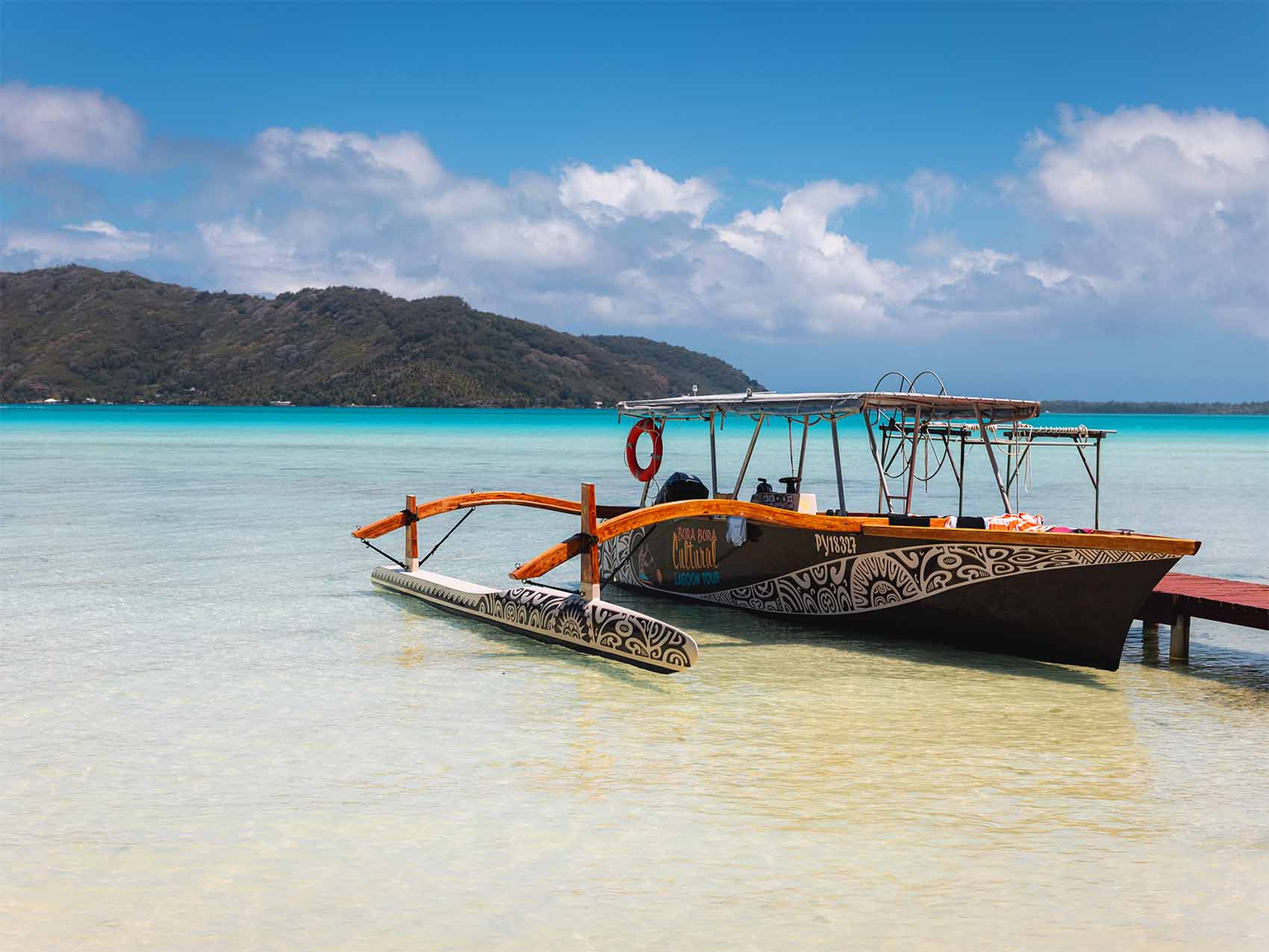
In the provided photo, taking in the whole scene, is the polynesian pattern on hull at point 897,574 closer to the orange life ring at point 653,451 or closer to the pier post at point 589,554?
the pier post at point 589,554

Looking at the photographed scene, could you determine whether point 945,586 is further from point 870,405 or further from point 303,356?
point 303,356

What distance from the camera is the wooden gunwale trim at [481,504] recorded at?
14.6 m

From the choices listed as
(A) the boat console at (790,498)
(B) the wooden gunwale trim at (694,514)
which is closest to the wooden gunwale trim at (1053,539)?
(B) the wooden gunwale trim at (694,514)

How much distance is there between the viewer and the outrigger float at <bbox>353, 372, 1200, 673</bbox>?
10008 mm

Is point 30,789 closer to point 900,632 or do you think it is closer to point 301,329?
point 900,632

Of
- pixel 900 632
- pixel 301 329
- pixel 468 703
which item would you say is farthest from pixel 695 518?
pixel 301 329

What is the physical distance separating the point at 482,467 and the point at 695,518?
33409 millimetres

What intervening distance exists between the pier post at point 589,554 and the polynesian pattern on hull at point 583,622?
0.48ft

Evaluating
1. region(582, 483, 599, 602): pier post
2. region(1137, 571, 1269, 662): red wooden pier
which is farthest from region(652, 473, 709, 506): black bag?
region(1137, 571, 1269, 662): red wooden pier

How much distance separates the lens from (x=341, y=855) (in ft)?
19.7

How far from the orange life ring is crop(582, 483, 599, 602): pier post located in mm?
3530

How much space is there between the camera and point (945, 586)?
10734 mm

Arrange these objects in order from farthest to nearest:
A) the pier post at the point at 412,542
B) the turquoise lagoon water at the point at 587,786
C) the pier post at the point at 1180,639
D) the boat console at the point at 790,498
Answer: the pier post at the point at 412,542
the boat console at the point at 790,498
the pier post at the point at 1180,639
the turquoise lagoon water at the point at 587,786

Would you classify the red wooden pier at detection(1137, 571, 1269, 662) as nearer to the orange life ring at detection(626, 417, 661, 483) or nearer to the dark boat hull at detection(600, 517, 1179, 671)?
the dark boat hull at detection(600, 517, 1179, 671)
